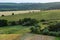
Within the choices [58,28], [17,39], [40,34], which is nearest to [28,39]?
[17,39]

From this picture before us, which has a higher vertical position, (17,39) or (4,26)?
(17,39)

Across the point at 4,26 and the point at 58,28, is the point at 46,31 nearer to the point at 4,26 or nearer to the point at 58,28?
the point at 58,28

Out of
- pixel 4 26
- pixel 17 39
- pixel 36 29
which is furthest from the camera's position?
pixel 4 26

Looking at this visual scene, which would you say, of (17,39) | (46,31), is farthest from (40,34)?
(17,39)

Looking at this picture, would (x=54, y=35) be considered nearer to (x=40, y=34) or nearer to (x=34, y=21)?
(x=40, y=34)

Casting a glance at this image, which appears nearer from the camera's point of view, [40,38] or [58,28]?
[40,38]

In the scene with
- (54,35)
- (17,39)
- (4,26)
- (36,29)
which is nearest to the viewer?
(17,39)

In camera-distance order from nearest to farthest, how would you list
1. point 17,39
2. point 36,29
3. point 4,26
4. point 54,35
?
point 17,39 < point 54,35 < point 36,29 < point 4,26

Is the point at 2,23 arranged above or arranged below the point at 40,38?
below

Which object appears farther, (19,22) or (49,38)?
(19,22)
